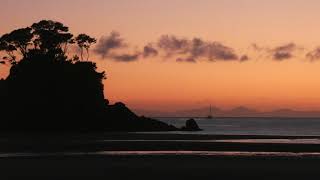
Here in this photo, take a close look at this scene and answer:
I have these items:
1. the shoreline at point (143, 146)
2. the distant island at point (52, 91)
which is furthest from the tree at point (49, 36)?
the shoreline at point (143, 146)

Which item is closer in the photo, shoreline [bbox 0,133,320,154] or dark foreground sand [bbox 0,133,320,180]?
dark foreground sand [bbox 0,133,320,180]

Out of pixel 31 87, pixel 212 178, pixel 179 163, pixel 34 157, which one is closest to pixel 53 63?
pixel 31 87

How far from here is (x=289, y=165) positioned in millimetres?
42438

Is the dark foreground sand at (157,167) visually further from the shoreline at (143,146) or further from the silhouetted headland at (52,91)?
the silhouetted headland at (52,91)

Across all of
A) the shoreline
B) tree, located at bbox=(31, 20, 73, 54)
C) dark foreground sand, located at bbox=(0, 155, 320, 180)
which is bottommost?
dark foreground sand, located at bbox=(0, 155, 320, 180)

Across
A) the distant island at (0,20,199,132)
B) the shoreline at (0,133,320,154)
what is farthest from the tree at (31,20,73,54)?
the shoreline at (0,133,320,154)

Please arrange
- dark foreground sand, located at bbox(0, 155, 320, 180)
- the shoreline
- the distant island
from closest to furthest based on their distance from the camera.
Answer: dark foreground sand, located at bbox(0, 155, 320, 180) → the shoreline → the distant island

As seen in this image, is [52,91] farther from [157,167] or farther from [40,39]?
[157,167]

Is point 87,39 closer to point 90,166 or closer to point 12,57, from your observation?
point 12,57

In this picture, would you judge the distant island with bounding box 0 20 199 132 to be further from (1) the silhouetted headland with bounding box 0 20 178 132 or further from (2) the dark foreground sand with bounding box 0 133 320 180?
(2) the dark foreground sand with bounding box 0 133 320 180

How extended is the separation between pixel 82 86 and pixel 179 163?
84.9 m

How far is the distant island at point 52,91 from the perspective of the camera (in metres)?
121

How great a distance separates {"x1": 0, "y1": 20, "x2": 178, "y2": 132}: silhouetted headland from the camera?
12119 cm

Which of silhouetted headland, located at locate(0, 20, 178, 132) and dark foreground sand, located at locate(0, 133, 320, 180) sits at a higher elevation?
silhouetted headland, located at locate(0, 20, 178, 132)
